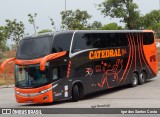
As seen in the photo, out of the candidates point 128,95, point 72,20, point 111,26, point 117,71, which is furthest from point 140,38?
point 111,26

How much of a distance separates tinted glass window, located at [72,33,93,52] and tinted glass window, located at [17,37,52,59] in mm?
1579

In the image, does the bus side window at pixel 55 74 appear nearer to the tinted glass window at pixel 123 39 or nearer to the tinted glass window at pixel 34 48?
the tinted glass window at pixel 34 48

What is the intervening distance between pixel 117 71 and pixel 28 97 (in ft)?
21.5

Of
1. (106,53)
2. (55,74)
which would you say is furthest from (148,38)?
(55,74)

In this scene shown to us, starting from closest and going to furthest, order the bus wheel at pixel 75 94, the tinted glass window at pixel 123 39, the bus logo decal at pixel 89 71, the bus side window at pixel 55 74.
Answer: the bus side window at pixel 55 74, the bus wheel at pixel 75 94, the bus logo decal at pixel 89 71, the tinted glass window at pixel 123 39

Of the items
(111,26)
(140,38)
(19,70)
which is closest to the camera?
(19,70)

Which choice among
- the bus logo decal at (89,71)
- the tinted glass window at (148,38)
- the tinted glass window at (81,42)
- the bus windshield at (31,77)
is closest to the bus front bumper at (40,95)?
the bus windshield at (31,77)

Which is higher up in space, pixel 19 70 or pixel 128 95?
pixel 19 70

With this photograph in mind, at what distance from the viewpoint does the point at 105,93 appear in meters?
24.2

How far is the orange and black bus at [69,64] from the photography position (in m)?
19.5

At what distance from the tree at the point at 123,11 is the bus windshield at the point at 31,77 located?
Result: 32.5 m

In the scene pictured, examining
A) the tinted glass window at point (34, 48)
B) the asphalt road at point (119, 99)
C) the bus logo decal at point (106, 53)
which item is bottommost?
the asphalt road at point (119, 99)

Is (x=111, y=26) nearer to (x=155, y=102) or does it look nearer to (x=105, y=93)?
(x=105, y=93)

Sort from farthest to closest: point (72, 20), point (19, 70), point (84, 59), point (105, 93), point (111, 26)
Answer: point (111, 26) < point (72, 20) < point (105, 93) < point (84, 59) < point (19, 70)
